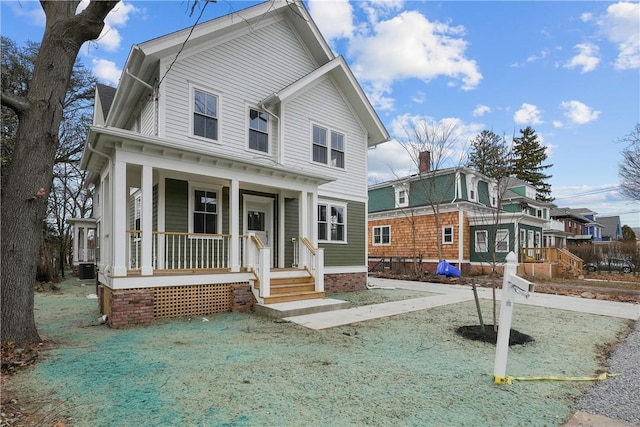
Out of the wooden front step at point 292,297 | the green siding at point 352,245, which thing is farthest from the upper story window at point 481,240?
the wooden front step at point 292,297

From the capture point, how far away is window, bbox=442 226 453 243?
20234mm

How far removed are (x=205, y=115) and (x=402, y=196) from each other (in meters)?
15.7

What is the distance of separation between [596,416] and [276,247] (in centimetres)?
864

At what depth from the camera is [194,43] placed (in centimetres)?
924

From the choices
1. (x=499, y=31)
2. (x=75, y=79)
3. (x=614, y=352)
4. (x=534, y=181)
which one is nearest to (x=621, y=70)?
(x=499, y=31)

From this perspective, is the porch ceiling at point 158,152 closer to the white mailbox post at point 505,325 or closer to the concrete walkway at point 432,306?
the concrete walkway at point 432,306

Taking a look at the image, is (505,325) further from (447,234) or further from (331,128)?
(447,234)

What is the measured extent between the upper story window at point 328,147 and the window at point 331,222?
5.11ft

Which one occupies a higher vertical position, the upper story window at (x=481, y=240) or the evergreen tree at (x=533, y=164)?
the evergreen tree at (x=533, y=164)

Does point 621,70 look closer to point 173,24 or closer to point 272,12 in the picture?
point 272,12

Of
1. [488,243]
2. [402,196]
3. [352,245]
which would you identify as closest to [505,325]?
[352,245]

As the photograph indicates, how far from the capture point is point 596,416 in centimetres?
319

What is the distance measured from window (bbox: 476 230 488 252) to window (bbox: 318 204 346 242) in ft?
34.9

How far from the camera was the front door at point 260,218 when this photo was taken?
10453 mm
